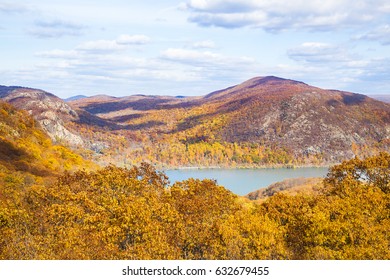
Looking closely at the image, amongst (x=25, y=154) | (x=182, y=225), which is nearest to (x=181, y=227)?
(x=182, y=225)

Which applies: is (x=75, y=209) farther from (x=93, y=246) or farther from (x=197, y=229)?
(x=197, y=229)

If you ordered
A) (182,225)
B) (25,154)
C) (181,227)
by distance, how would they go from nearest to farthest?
(181,227)
(182,225)
(25,154)

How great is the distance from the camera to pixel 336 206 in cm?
3200

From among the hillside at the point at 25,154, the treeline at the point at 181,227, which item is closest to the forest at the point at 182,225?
the treeline at the point at 181,227

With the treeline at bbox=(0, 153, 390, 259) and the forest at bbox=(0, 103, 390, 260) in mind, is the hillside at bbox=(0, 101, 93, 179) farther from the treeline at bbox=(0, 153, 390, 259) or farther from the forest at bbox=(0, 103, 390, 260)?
the treeline at bbox=(0, 153, 390, 259)

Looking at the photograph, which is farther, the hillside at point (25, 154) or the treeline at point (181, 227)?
the hillside at point (25, 154)

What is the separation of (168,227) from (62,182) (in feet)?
56.9

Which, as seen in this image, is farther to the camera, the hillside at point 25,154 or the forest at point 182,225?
the hillside at point 25,154

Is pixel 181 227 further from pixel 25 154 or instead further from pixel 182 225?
pixel 25 154

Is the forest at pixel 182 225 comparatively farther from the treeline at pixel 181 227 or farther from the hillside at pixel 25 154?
the hillside at pixel 25 154

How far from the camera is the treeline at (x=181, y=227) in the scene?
23438mm

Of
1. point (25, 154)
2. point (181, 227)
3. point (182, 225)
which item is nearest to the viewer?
point (181, 227)

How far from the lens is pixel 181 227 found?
89.8 feet

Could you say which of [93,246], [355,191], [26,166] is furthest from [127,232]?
[26,166]
